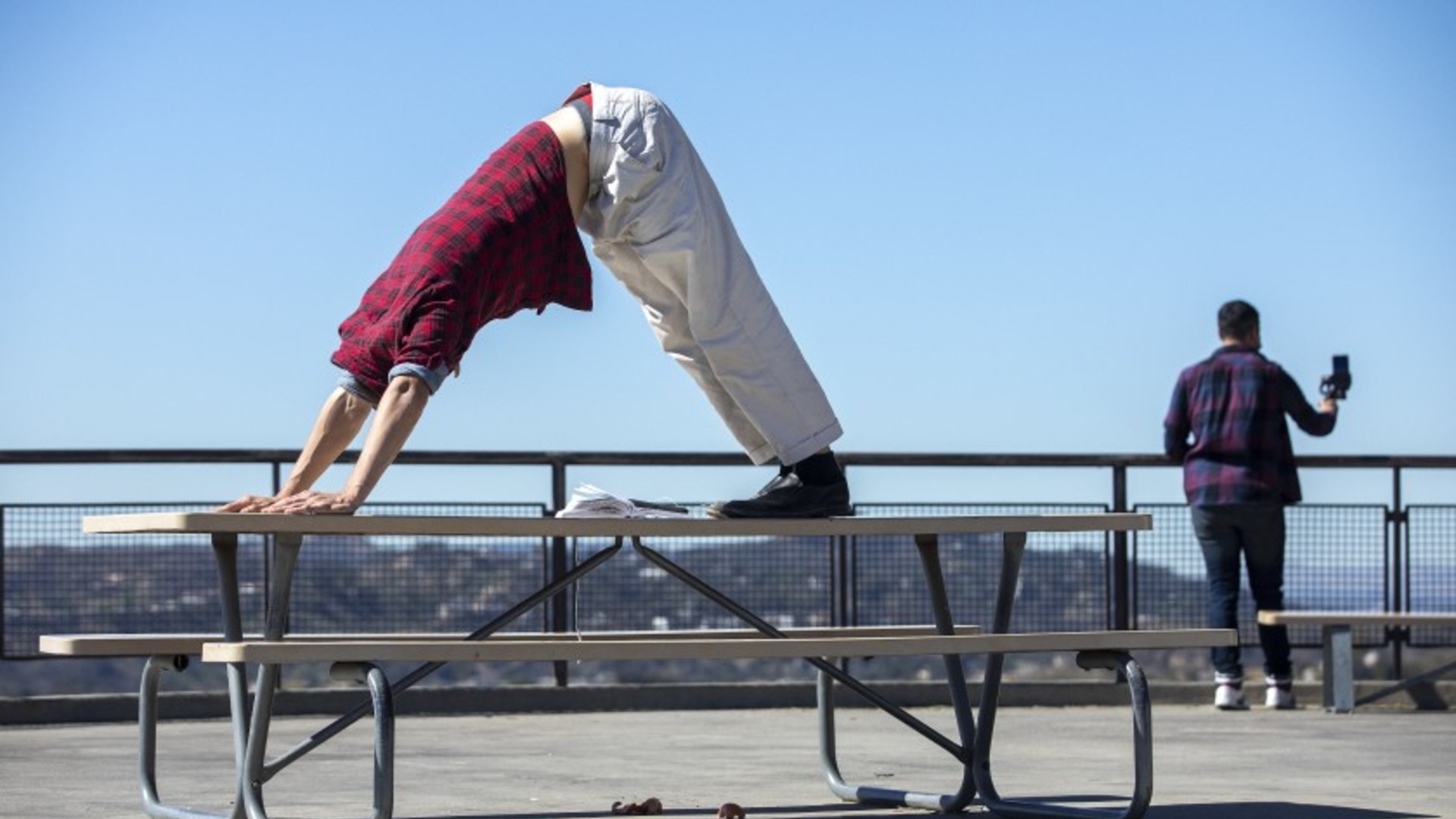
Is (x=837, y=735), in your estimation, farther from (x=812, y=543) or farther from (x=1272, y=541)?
(x=1272, y=541)

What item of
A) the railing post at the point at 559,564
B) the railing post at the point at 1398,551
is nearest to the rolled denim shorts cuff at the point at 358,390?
the railing post at the point at 559,564

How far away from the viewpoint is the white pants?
5074 mm

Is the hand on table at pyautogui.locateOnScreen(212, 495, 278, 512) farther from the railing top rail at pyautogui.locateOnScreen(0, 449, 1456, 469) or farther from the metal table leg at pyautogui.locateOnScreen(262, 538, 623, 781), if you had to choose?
the railing top rail at pyautogui.locateOnScreen(0, 449, 1456, 469)

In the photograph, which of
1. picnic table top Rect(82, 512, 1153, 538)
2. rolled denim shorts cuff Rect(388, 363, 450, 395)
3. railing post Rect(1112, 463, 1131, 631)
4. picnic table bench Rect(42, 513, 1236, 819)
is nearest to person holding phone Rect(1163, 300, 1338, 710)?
railing post Rect(1112, 463, 1131, 631)

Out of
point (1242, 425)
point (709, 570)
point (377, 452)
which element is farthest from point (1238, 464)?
point (377, 452)

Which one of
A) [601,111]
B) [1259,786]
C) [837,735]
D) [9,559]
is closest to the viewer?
[601,111]

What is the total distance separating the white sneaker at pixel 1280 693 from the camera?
37.3ft

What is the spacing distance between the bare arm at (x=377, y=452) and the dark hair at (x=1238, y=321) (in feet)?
22.9

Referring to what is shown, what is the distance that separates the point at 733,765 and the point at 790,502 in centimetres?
260

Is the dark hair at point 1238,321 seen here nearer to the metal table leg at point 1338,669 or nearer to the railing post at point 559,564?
the metal table leg at point 1338,669

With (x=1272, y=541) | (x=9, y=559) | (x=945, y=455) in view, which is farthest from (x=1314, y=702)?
(x=9, y=559)

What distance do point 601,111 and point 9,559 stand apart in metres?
6.24

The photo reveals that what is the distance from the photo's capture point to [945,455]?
11.9 m

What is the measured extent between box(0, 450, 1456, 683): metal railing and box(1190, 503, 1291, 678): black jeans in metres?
0.57
